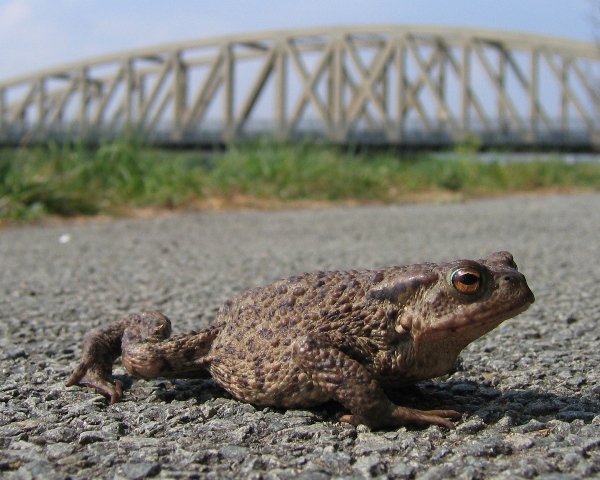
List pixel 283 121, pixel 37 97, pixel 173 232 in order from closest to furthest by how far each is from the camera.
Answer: pixel 173 232 < pixel 283 121 < pixel 37 97

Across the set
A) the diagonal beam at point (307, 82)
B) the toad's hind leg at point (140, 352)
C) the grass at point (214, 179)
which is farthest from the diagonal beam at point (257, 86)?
the toad's hind leg at point (140, 352)

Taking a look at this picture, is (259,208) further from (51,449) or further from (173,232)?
(51,449)

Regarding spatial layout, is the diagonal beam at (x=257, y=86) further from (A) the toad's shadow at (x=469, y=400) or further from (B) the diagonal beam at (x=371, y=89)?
(A) the toad's shadow at (x=469, y=400)

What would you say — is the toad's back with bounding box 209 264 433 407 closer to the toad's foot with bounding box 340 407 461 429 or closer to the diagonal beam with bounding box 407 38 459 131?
the toad's foot with bounding box 340 407 461 429

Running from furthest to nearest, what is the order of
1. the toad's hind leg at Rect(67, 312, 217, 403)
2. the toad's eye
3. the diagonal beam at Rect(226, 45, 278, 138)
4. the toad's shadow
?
1. the diagonal beam at Rect(226, 45, 278, 138)
2. the toad's hind leg at Rect(67, 312, 217, 403)
3. the toad's shadow
4. the toad's eye

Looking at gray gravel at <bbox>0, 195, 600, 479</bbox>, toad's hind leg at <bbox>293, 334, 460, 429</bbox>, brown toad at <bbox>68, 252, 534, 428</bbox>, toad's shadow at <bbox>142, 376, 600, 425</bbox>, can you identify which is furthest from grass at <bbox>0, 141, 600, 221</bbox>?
toad's hind leg at <bbox>293, 334, 460, 429</bbox>

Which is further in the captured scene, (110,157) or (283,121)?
(283,121)

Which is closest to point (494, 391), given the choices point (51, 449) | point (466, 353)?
point (466, 353)
